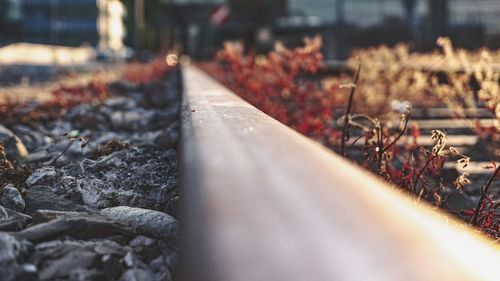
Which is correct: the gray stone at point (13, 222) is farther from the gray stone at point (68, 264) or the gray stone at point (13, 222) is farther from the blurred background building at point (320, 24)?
the blurred background building at point (320, 24)

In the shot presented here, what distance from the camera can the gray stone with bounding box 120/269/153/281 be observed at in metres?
1.61

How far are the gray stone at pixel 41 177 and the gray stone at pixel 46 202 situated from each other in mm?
195

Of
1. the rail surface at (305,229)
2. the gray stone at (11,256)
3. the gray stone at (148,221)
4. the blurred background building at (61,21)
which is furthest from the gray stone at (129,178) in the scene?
the blurred background building at (61,21)

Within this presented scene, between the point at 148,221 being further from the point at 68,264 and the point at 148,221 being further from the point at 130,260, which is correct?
the point at 68,264

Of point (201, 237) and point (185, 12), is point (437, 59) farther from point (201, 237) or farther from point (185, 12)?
point (185, 12)

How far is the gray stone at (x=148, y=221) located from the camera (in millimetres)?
1962

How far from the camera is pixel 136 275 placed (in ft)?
5.34

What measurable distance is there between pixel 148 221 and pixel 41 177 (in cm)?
92

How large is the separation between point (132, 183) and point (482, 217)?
147 centimetres

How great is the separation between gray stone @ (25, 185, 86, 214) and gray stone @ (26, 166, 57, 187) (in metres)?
0.20

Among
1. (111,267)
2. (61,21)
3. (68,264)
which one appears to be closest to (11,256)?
(68,264)

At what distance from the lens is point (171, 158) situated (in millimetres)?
3096

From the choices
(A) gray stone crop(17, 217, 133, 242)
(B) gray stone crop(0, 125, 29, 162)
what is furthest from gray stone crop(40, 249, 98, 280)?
(B) gray stone crop(0, 125, 29, 162)

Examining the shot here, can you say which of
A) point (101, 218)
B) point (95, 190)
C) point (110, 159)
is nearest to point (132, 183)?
point (95, 190)
